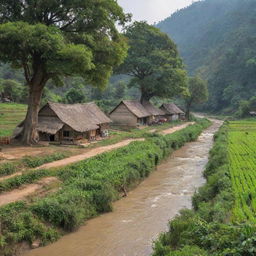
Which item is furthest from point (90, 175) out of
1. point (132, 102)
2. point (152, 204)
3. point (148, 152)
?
point (132, 102)

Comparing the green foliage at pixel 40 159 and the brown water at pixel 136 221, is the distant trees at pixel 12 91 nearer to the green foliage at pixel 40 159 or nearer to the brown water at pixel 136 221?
the green foliage at pixel 40 159

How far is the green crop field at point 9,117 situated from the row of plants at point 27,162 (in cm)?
945

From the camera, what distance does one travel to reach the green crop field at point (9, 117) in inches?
1393

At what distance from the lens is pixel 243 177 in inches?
825

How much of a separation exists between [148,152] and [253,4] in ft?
412

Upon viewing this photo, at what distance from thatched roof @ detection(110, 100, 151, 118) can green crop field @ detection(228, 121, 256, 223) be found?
51.3 feet

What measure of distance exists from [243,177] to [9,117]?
31.5 meters

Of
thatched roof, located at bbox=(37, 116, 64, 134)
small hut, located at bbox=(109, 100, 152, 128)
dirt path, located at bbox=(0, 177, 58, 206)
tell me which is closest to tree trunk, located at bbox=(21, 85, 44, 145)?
thatched roof, located at bbox=(37, 116, 64, 134)

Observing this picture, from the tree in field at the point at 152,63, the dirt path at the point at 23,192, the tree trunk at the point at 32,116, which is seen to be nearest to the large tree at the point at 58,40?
the tree trunk at the point at 32,116

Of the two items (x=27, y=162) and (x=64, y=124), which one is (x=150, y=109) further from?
(x=27, y=162)

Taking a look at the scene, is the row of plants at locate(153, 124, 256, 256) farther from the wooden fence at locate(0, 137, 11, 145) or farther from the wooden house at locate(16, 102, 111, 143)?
the wooden fence at locate(0, 137, 11, 145)

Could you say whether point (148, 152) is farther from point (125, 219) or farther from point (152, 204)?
point (125, 219)

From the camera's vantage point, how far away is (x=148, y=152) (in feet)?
90.7

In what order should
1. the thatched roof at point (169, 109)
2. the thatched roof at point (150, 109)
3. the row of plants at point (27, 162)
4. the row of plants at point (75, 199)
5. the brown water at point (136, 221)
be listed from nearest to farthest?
the row of plants at point (75, 199) < the brown water at point (136, 221) < the row of plants at point (27, 162) < the thatched roof at point (150, 109) < the thatched roof at point (169, 109)
